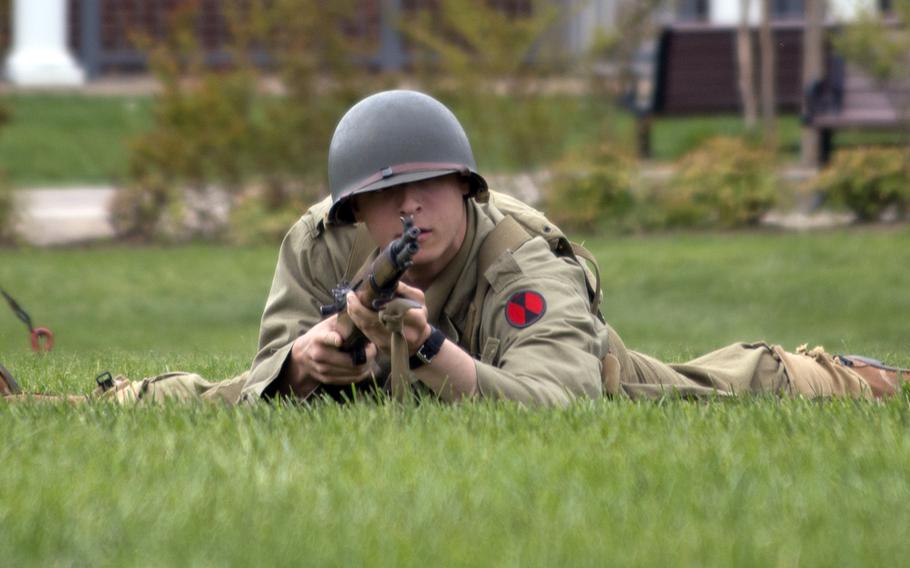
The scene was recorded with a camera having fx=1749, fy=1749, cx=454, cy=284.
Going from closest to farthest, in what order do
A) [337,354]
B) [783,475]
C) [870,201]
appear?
[783,475], [337,354], [870,201]

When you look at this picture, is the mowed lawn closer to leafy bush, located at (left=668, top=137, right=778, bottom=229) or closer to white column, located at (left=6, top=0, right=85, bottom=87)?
leafy bush, located at (left=668, top=137, right=778, bottom=229)

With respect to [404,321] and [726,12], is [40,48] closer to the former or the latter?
[726,12]

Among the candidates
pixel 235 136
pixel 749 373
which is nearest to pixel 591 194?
pixel 235 136

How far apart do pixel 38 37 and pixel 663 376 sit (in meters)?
25.5

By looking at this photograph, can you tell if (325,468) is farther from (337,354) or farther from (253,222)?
(253,222)

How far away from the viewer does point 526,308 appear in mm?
5312

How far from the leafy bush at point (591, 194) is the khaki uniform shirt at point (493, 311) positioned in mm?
10423

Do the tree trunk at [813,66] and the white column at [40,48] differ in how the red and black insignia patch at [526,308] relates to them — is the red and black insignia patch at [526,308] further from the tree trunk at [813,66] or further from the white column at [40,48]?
the white column at [40,48]

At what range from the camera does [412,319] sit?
4.80 meters

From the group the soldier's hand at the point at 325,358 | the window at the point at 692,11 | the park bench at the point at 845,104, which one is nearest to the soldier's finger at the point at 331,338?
the soldier's hand at the point at 325,358

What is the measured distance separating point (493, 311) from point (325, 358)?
0.58 meters

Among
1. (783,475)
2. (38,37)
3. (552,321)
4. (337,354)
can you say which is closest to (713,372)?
(552,321)

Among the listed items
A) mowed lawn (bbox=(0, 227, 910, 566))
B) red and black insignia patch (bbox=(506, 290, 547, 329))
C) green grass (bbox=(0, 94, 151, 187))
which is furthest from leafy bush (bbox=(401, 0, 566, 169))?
red and black insignia patch (bbox=(506, 290, 547, 329))

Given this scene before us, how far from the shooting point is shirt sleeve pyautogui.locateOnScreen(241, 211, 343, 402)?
5551mm
